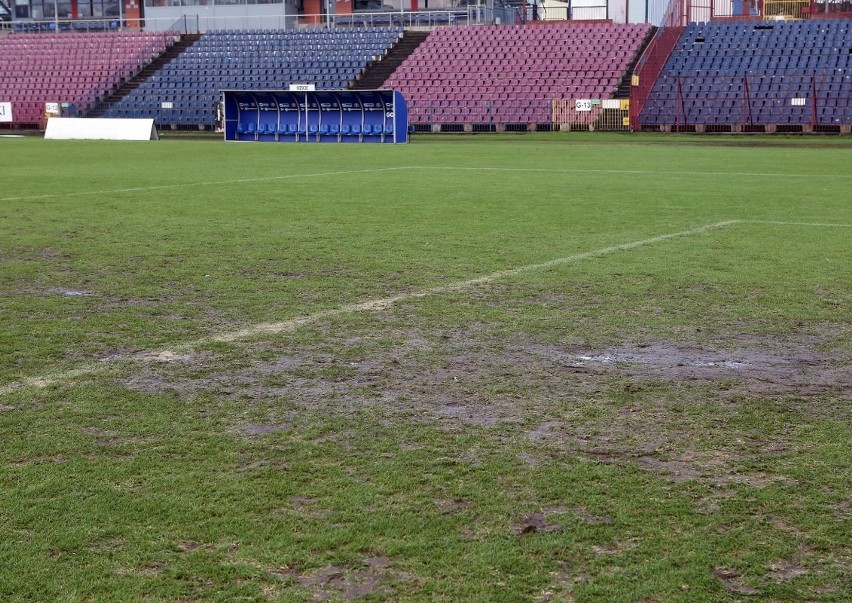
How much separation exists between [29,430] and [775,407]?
3329 mm

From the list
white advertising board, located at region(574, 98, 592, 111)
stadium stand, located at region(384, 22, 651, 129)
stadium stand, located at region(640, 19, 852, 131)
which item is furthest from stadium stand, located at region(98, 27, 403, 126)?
stadium stand, located at region(640, 19, 852, 131)

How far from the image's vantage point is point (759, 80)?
4094cm

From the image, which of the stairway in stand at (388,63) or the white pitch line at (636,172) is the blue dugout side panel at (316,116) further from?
the white pitch line at (636,172)

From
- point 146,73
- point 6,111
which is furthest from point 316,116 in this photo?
point 6,111

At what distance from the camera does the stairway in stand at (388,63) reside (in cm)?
4678

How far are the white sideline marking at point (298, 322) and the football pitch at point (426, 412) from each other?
0.10 ft

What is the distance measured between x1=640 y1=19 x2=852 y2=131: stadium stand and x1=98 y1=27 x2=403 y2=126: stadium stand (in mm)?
13718

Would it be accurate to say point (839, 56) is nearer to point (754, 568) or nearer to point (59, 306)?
point (59, 306)

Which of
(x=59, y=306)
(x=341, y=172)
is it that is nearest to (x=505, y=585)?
(x=59, y=306)

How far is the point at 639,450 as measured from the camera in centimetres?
448

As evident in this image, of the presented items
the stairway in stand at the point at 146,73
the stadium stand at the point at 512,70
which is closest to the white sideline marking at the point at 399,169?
the stadium stand at the point at 512,70

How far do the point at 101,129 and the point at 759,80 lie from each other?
24093mm

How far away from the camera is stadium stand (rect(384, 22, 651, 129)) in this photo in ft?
142

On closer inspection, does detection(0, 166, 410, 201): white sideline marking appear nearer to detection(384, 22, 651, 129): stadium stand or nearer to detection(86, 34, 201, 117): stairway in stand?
detection(384, 22, 651, 129): stadium stand
